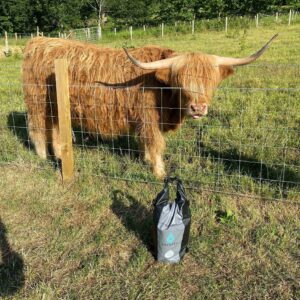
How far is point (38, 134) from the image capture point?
484 cm

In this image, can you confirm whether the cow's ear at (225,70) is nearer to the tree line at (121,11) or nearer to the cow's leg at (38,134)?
the cow's leg at (38,134)

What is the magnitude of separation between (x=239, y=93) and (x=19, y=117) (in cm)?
372

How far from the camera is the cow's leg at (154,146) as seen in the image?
4215 mm

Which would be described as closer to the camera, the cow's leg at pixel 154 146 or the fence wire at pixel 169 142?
the fence wire at pixel 169 142

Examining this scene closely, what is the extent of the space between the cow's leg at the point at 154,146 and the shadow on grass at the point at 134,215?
0.58 m

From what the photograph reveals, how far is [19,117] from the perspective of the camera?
6.42 meters

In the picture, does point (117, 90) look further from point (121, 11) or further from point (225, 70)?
point (121, 11)

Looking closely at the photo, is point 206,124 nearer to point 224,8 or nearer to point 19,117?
point 19,117

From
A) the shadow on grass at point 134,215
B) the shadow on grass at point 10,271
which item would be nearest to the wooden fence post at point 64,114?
the shadow on grass at point 134,215

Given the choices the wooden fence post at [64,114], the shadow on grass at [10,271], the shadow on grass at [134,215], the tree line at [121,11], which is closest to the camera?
the shadow on grass at [10,271]

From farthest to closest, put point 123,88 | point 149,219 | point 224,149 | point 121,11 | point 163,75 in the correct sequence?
point 121,11 < point 224,149 < point 123,88 < point 163,75 < point 149,219

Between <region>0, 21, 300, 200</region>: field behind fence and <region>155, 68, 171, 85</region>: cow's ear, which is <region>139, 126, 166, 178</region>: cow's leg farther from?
<region>155, 68, 171, 85</region>: cow's ear

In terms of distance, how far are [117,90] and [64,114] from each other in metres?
0.66

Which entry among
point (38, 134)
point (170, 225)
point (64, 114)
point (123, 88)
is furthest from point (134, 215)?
point (38, 134)
